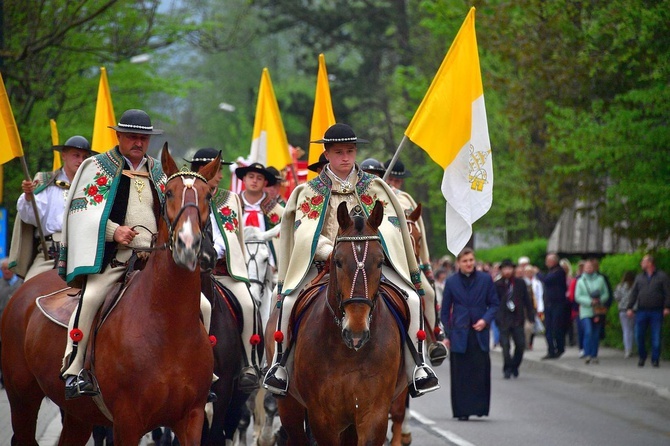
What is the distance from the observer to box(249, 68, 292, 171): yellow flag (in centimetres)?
1880

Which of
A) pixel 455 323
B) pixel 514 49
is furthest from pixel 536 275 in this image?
pixel 455 323

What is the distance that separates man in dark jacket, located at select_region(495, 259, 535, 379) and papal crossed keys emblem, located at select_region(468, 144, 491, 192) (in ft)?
43.3

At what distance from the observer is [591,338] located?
27.2 meters

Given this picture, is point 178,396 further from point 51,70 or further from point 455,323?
point 51,70

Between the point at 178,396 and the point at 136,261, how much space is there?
139 centimetres

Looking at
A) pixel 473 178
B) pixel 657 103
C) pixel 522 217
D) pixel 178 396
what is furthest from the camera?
pixel 522 217

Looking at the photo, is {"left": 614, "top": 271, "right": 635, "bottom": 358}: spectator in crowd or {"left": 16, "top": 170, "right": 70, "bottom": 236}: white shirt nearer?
{"left": 16, "top": 170, "right": 70, "bottom": 236}: white shirt

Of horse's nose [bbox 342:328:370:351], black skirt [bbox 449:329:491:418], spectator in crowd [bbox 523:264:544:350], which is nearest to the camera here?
horse's nose [bbox 342:328:370:351]

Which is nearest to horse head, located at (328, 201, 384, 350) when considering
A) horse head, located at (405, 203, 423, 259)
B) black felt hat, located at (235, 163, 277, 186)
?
horse head, located at (405, 203, 423, 259)

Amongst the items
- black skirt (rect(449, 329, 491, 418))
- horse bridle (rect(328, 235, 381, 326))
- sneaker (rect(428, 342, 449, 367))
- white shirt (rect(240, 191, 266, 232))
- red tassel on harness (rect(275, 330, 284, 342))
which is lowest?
black skirt (rect(449, 329, 491, 418))

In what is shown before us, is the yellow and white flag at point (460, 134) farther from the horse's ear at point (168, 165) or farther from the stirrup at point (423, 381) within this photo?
Result: the horse's ear at point (168, 165)

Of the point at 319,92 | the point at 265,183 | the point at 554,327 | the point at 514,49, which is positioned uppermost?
the point at 514,49

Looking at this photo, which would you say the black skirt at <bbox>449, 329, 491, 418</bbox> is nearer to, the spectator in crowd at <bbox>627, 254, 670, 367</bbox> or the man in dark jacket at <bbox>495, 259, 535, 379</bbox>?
the man in dark jacket at <bbox>495, 259, 535, 379</bbox>

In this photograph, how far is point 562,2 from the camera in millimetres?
24891
